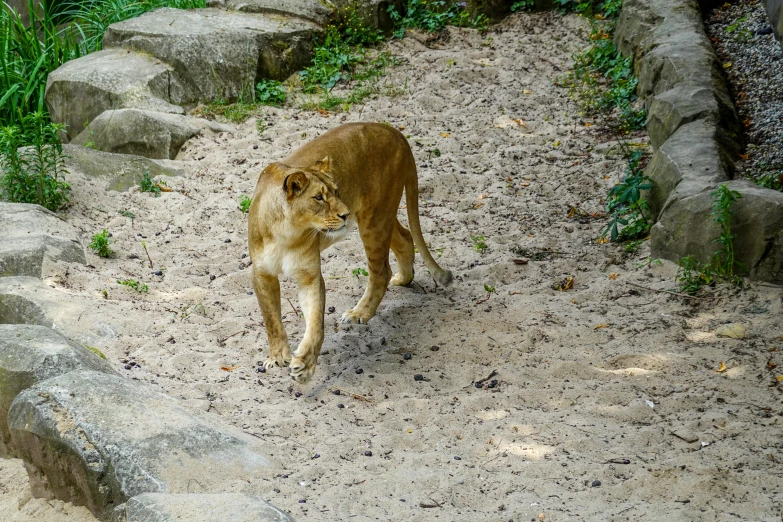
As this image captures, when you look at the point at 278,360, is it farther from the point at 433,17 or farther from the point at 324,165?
the point at 433,17

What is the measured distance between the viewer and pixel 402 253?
253 inches

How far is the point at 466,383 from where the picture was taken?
5.07 metres

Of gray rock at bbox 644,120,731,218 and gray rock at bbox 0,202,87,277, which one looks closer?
gray rock at bbox 0,202,87,277

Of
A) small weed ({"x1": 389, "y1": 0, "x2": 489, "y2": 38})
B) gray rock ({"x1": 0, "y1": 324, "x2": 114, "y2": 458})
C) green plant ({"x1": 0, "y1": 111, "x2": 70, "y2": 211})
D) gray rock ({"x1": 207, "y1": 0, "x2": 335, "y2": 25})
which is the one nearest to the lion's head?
gray rock ({"x1": 0, "y1": 324, "x2": 114, "y2": 458})

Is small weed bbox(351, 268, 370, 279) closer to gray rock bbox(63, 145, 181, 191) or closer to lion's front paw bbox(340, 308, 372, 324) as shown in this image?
lion's front paw bbox(340, 308, 372, 324)

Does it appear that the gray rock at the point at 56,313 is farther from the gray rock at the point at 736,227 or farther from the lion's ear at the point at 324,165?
the gray rock at the point at 736,227

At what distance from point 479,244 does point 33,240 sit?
11.1 feet

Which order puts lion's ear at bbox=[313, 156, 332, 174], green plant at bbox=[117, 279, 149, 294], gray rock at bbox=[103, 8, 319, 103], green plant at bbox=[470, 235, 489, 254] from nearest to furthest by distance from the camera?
lion's ear at bbox=[313, 156, 332, 174]
green plant at bbox=[117, 279, 149, 294]
green plant at bbox=[470, 235, 489, 254]
gray rock at bbox=[103, 8, 319, 103]

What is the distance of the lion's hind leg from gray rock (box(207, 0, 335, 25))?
5060 mm

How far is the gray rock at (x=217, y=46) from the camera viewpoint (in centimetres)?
957

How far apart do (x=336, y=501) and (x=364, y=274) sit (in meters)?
2.98

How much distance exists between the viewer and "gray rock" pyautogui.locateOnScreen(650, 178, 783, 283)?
18.2 ft

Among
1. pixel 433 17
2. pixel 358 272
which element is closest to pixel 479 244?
pixel 358 272

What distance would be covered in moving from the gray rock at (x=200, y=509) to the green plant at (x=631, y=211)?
4180 mm
